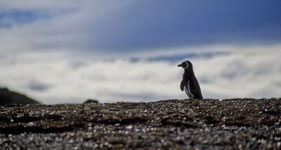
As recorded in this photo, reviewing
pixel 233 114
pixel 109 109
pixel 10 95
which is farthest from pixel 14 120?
pixel 10 95

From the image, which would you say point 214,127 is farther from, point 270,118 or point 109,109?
point 109,109

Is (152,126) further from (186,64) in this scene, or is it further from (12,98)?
(12,98)

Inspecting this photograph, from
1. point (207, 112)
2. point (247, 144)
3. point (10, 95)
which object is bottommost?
point (247, 144)

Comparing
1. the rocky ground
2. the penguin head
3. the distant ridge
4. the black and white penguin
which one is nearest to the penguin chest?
the black and white penguin

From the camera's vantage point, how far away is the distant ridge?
74.7ft

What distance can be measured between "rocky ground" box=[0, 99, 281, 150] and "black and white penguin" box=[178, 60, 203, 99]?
2.47m

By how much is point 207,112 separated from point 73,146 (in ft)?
16.1

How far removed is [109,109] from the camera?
13.0 m

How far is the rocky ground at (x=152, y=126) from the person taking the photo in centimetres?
870

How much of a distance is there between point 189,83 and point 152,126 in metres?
6.63

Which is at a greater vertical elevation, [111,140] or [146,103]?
[146,103]

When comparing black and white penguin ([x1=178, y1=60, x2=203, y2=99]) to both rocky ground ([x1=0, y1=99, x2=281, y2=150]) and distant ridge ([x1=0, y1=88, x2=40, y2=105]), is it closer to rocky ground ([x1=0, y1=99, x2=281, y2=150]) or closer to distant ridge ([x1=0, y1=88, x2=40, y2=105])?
rocky ground ([x1=0, y1=99, x2=281, y2=150])

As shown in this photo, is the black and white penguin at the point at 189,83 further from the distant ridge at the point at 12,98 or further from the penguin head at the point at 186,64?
the distant ridge at the point at 12,98

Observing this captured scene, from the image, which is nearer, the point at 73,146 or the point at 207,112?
the point at 73,146
